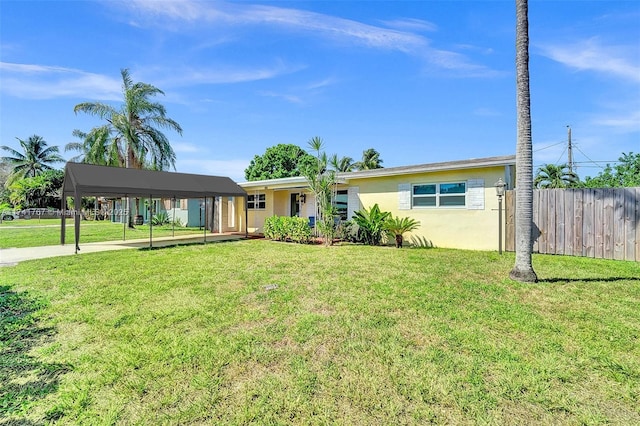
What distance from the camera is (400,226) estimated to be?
1095 cm

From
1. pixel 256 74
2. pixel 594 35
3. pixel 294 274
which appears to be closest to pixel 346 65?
pixel 256 74

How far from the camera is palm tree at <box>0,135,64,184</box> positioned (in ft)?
123

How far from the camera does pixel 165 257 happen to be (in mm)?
9023

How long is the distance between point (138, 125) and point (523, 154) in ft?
78.1

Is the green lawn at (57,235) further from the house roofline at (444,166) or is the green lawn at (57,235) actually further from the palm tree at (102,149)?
the house roofline at (444,166)

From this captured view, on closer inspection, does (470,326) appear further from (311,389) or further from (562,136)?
(562,136)

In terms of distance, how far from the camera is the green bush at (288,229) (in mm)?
12617

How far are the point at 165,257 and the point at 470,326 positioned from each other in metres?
8.24

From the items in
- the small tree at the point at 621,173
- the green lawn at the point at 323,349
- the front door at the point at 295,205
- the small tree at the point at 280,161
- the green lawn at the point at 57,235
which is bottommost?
the green lawn at the point at 323,349

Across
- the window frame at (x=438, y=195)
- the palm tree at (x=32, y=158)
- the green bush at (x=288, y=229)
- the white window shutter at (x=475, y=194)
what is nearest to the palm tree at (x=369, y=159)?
the green bush at (x=288, y=229)

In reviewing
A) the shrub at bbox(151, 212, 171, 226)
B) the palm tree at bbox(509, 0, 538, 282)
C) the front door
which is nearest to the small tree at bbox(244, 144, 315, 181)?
the shrub at bbox(151, 212, 171, 226)

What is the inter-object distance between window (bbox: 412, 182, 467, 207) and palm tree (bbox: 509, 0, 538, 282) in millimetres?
4481

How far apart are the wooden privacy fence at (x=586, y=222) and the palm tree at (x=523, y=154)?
3986 millimetres

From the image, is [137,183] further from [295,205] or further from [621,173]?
[621,173]
